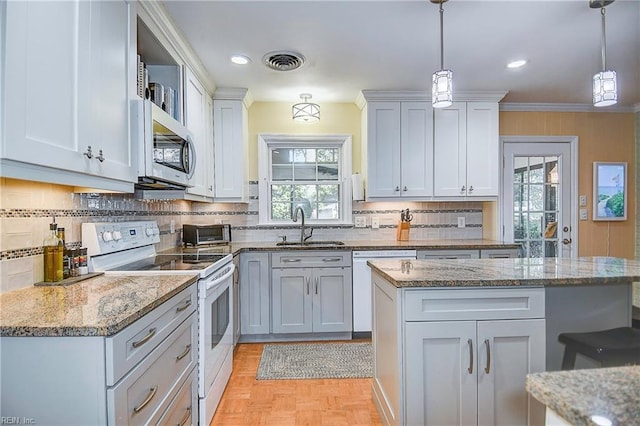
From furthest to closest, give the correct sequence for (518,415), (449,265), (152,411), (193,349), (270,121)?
(270,121), (449,265), (193,349), (518,415), (152,411)

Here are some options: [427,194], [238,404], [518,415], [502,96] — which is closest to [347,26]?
[427,194]

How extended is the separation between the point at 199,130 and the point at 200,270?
4.72 ft

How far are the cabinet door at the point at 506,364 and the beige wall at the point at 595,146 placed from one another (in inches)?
111

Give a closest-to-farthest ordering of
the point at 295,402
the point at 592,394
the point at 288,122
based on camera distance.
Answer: the point at 592,394 → the point at 295,402 → the point at 288,122

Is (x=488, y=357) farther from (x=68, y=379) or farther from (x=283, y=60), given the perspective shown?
(x=283, y=60)

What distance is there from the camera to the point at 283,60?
2557mm

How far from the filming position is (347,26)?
2119 mm

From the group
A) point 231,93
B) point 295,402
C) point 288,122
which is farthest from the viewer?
point 288,122

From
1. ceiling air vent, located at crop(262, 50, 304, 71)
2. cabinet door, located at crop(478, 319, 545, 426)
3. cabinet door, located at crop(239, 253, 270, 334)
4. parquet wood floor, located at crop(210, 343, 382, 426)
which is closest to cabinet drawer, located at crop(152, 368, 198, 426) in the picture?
parquet wood floor, located at crop(210, 343, 382, 426)

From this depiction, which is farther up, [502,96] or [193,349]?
[502,96]

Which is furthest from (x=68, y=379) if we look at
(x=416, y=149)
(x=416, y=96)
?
(x=416, y=96)

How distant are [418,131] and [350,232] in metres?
1.28

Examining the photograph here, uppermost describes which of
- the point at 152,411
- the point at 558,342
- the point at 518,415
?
the point at 558,342

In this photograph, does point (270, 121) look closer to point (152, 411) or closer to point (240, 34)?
point (240, 34)
